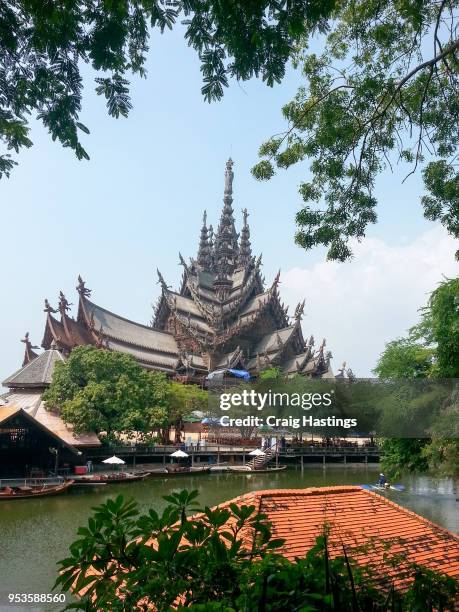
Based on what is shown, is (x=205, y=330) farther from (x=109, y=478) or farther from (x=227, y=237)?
(x=109, y=478)

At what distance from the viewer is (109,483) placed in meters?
20.7

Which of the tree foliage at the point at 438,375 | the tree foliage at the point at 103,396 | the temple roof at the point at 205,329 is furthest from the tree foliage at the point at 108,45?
the temple roof at the point at 205,329

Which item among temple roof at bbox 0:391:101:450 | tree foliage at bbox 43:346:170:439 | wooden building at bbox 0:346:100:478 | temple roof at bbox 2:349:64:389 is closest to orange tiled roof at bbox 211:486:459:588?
wooden building at bbox 0:346:100:478

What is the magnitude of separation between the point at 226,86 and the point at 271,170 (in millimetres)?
2414

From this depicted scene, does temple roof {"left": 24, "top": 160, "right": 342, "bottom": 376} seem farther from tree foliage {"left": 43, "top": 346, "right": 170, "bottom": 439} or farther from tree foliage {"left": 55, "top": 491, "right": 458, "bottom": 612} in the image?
tree foliage {"left": 55, "top": 491, "right": 458, "bottom": 612}

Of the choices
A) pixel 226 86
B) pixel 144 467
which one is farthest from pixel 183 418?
pixel 226 86

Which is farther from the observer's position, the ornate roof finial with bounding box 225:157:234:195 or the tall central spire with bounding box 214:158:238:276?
the ornate roof finial with bounding box 225:157:234:195

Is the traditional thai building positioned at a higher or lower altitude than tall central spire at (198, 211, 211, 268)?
lower

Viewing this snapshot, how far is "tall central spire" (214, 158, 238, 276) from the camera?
51381mm

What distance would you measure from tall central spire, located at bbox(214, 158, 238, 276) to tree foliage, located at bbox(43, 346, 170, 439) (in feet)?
84.3

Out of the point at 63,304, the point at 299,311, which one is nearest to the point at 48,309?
the point at 63,304

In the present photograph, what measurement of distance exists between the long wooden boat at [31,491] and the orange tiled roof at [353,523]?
1257 cm

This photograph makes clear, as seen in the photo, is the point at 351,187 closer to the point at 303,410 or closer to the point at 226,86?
the point at 226,86

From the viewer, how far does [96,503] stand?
56.5 feet
